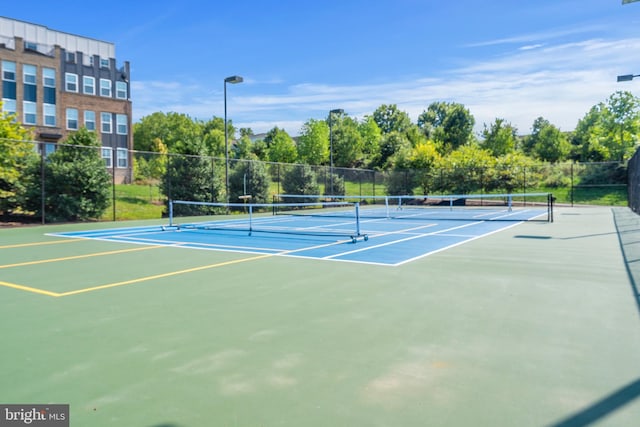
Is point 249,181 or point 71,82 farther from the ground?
point 71,82

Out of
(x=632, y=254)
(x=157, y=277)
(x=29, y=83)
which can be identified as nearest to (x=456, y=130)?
(x=29, y=83)

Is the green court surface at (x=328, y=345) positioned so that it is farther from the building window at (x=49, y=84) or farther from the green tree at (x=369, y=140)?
the green tree at (x=369, y=140)

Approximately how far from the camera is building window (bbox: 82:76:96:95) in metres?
41.0

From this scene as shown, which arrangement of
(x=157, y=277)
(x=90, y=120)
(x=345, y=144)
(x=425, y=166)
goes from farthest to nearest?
(x=345, y=144) → (x=90, y=120) → (x=425, y=166) → (x=157, y=277)

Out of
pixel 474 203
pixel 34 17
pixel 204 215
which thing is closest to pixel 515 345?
pixel 204 215

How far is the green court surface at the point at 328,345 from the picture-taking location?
262cm

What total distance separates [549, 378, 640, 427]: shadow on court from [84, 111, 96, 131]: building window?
43.4 m

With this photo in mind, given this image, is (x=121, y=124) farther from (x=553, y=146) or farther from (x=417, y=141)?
(x=553, y=146)

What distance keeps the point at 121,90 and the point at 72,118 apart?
6436 millimetres

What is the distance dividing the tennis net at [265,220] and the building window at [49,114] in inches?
874

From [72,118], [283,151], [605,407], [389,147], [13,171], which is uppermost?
[72,118]

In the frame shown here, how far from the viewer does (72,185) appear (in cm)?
1677

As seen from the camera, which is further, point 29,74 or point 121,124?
point 121,124

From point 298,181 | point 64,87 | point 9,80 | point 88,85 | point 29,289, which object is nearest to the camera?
point 29,289
